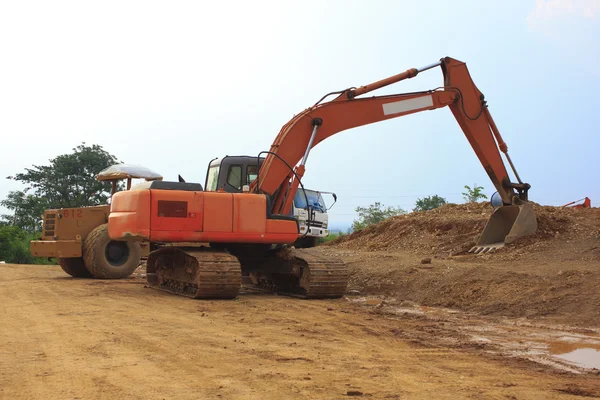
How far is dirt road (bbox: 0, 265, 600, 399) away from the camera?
5.19 metres

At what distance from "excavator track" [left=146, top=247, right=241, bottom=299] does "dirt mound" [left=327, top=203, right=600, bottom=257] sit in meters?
7.00

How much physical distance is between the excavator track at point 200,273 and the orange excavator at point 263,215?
0.06ft

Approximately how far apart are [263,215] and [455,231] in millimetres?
9299

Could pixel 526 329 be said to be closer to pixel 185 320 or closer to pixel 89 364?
pixel 185 320

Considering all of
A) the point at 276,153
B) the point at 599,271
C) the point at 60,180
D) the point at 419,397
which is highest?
the point at 60,180

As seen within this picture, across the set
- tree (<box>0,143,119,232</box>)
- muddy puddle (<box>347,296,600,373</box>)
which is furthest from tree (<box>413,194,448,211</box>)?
muddy puddle (<box>347,296,600,373</box>)

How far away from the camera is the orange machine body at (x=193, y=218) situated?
11.7 metres

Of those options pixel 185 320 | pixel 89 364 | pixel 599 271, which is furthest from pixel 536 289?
pixel 89 364

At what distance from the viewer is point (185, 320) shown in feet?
29.9

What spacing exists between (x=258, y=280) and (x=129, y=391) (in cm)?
975

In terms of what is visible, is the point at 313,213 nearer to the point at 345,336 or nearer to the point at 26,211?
the point at 345,336

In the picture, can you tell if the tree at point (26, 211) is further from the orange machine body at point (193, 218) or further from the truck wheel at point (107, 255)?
the orange machine body at point (193, 218)

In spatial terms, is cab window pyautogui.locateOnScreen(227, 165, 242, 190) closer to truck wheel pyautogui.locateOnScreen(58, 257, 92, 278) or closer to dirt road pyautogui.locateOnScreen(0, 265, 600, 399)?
dirt road pyautogui.locateOnScreen(0, 265, 600, 399)

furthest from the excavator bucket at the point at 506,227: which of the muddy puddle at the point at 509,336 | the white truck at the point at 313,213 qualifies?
the muddy puddle at the point at 509,336
